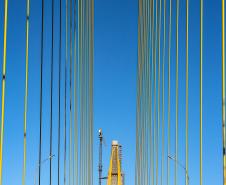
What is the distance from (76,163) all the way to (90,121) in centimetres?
832

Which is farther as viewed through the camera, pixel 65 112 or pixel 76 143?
pixel 76 143

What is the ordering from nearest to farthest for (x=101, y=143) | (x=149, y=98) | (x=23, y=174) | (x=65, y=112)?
(x=23, y=174)
(x=65, y=112)
(x=149, y=98)
(x=101, y=143)

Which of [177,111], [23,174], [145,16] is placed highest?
[145,16]

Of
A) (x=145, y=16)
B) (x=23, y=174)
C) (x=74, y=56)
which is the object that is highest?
(x=145, y=16)

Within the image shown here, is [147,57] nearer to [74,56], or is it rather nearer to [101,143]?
[74,56]

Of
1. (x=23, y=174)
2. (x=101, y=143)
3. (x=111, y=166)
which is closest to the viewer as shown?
(x=23, y=174)

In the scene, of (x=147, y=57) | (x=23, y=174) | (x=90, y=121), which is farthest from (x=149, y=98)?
(x=23, y=174)

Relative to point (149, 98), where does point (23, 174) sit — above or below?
below

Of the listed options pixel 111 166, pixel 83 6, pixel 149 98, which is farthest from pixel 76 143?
pixel 111 166

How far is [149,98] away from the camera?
3153 cm

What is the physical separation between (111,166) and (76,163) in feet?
121

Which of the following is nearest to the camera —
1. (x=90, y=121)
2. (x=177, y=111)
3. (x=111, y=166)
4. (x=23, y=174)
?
(x=23, y=174)

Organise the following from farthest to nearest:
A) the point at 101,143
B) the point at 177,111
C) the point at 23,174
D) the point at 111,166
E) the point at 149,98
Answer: the point at 101,143, the point at 111,166, the point at 149,98, the point at 177,111, the point at 23,174

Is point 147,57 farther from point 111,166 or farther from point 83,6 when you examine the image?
point 111,166
